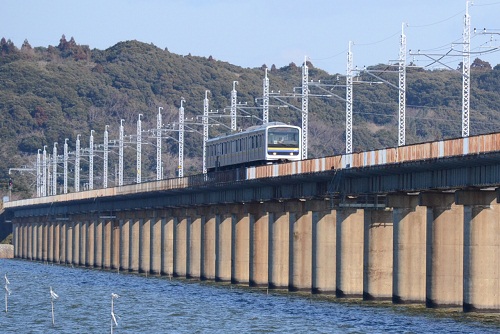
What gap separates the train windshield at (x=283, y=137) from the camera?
339ft

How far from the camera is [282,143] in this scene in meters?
104

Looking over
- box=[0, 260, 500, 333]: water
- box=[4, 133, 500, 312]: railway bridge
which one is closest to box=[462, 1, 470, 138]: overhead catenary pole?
box=[4, 133, 500, 312]: railway bridge

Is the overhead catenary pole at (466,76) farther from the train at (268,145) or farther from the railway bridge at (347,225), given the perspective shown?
the train at (268,145)

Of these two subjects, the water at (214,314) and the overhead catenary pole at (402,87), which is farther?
the overhead catenary pole at (402,87)

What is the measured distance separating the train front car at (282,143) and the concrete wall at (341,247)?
5.34 metres

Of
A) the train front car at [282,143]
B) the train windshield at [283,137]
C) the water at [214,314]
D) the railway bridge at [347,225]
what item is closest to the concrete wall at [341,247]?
the railway bridge at [347,225]

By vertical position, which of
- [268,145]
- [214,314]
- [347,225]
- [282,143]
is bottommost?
[214,314]

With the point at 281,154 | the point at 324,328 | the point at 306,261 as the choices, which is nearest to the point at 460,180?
the point at 324,328

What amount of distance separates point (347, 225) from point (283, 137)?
25.7 meters

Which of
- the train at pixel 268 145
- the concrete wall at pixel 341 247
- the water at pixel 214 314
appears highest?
the train at pixel 268 145

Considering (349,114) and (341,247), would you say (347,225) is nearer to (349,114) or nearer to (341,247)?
(341,247)

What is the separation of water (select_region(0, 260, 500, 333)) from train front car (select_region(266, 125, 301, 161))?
40.5 ft

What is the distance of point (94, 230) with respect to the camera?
486 feet

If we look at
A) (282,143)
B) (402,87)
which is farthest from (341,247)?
(282,143)
